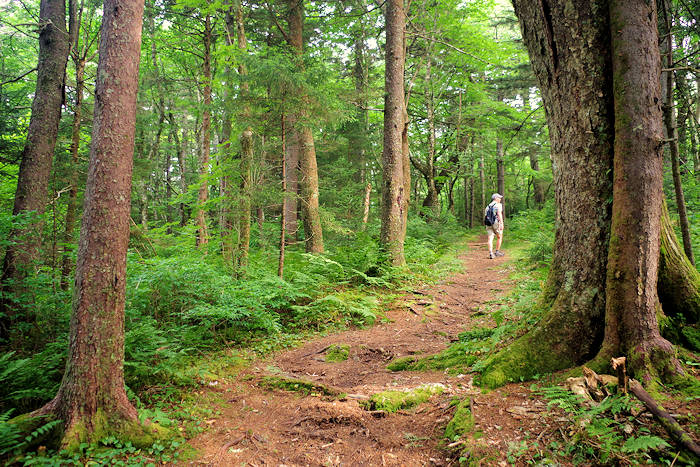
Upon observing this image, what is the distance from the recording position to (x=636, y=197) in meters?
2.84

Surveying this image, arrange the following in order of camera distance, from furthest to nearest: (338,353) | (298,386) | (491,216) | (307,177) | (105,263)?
1. (491,216)
2. (307,177)
3. (338,353)
4. (298,386)
5. (105,263)

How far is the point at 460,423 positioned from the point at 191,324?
4700 millimetres

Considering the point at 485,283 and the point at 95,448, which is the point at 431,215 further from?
the point at 95,448

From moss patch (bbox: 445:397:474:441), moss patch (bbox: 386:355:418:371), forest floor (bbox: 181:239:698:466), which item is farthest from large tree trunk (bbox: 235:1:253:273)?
moss patch (bbox: 445:397:474:441)

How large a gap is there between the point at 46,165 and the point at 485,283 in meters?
10.0

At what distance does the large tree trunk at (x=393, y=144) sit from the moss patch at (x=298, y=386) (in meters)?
5.55

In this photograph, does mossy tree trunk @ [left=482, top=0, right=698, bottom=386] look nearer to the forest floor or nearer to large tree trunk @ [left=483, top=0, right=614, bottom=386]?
large tree trunk @ [left=483, top=0, right=614, bottom=386]

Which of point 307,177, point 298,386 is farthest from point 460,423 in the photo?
point 307,177

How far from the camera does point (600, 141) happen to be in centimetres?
325

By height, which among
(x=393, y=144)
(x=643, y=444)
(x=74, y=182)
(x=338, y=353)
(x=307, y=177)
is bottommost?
(x=338, y=353)

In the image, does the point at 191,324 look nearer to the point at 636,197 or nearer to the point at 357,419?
the point at 357,419

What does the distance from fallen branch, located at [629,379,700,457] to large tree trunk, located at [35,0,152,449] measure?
3.96 meters

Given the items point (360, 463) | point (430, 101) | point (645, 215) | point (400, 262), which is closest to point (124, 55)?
point (360, 463)

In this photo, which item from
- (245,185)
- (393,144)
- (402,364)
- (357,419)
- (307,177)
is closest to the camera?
(357,419)
